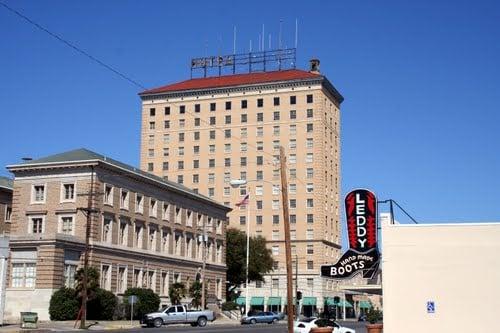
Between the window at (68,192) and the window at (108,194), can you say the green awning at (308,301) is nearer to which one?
the window at (108,194)

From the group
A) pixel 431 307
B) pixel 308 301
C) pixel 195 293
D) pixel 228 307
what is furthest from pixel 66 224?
pixel 308 301

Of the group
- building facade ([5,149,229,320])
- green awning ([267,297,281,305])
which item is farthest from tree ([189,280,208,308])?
green awning ([267,297,281,305])

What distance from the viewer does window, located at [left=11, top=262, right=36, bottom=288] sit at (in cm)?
6197

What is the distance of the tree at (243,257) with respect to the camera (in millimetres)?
101688

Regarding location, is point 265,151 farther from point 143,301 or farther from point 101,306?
point 101,306

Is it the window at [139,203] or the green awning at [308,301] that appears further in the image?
the green awning at [308,301]

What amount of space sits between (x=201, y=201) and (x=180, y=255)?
834cm

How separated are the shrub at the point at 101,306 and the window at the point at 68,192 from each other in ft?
30.8

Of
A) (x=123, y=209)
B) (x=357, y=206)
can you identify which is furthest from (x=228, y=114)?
(x=357, y=206)

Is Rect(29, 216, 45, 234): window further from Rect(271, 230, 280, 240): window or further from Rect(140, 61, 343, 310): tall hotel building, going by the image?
Rect(271, 230, 280, 240): window

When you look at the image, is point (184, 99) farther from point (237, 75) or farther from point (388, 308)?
point (388, 308)

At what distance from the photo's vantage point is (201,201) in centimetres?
8988

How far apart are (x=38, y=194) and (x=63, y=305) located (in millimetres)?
14037

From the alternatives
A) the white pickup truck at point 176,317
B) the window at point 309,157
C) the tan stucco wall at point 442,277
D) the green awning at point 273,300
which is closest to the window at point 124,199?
the white pickup truck at point 176,317
